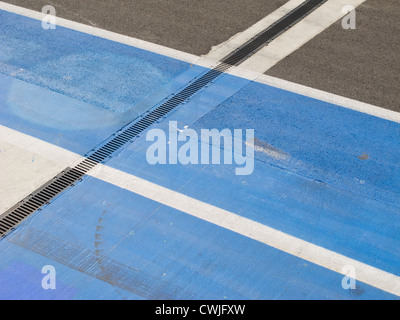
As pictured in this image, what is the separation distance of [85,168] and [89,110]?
58.7 inches

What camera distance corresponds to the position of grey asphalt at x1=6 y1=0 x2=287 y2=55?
1233cm

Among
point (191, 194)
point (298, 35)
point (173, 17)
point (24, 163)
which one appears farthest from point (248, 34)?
point (24, 163)


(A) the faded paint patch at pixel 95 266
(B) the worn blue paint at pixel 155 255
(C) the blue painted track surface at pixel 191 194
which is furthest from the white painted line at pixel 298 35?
(A) the faded paint patch at pixel 95 266

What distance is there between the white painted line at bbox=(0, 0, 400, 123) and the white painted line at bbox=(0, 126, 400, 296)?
3217 millimetres

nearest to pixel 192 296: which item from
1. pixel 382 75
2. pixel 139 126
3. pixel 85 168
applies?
pixel 85 168

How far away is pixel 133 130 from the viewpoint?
10047 mm

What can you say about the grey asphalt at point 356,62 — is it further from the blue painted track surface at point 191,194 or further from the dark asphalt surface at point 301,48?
the blue painted track surface at point 191,194

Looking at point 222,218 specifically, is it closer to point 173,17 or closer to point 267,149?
point 267,149

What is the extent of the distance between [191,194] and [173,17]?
212 inches

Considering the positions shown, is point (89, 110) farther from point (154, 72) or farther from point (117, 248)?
point (117, 248)

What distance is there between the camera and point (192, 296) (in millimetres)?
7453

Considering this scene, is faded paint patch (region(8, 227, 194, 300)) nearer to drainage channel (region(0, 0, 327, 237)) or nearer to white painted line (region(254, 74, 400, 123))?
drainage channel (region(0, 0, 327, 237))

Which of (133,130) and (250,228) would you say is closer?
(250,228)

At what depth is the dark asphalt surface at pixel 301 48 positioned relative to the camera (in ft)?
36.3
